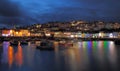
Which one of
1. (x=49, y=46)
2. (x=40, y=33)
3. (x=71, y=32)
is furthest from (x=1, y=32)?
(x=49, y=46)

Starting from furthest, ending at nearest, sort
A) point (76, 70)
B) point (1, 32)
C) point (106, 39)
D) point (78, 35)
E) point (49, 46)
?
point (78, 35)
point (106, 39)
point (1, 32)
point (49, 46)
point (76, 70)

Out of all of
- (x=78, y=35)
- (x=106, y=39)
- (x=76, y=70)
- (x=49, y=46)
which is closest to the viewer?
(x=76, y=70)

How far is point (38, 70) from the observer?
103 feet

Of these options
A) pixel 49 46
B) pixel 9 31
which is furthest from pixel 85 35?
pixel 49 46

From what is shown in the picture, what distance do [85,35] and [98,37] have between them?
36.3 ft

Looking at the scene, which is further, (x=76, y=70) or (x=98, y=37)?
(x=98, y=37)

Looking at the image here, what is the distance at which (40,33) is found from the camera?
557ft

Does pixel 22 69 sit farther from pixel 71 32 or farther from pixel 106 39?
pixel 71 32

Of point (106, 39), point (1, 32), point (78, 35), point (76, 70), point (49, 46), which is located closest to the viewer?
point (76, 70)

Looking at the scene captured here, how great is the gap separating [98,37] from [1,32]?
2267 inches

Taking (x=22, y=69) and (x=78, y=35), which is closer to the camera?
(x=22, y=69)

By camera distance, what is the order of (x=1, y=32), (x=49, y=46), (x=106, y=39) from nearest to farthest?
(x=49, y=46), (x=1, y=32), (x=106, y=39)

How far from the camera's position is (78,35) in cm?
18288

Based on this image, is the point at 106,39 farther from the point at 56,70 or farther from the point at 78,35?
the point at 56,70
